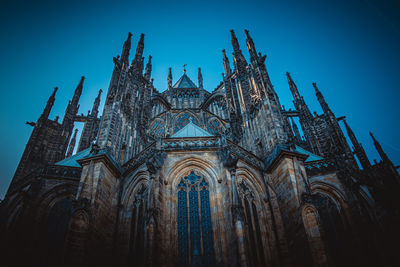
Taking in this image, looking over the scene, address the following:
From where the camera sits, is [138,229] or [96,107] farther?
[96,107]

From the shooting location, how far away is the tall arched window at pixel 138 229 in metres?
11.0

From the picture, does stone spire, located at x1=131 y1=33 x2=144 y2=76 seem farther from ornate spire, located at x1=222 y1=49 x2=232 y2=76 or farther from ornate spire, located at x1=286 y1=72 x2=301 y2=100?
ornate spire, located at x1=286 y1=72 x2=301 y2=100

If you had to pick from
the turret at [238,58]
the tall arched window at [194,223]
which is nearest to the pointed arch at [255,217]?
the tall arched window at [194,223]

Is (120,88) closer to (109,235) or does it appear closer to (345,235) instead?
(109,235)

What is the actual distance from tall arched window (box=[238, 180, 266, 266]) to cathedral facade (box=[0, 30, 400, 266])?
0.16ft

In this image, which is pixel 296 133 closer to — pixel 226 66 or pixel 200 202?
pixel 226 66

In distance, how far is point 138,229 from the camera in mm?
11742

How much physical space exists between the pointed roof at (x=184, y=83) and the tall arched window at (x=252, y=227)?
2534 centimetres

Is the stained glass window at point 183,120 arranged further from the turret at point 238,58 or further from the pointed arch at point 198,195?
the pointed arch at point 198,195

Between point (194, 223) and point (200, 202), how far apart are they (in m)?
1.07

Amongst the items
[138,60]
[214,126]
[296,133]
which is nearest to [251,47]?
[214,126]

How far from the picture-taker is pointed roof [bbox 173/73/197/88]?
35781 millimetres

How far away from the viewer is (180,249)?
1065cm

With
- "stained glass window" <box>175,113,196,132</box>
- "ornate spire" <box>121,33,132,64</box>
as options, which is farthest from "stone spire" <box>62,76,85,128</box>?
"stained glass window" <box>175,113,196,132</box>
